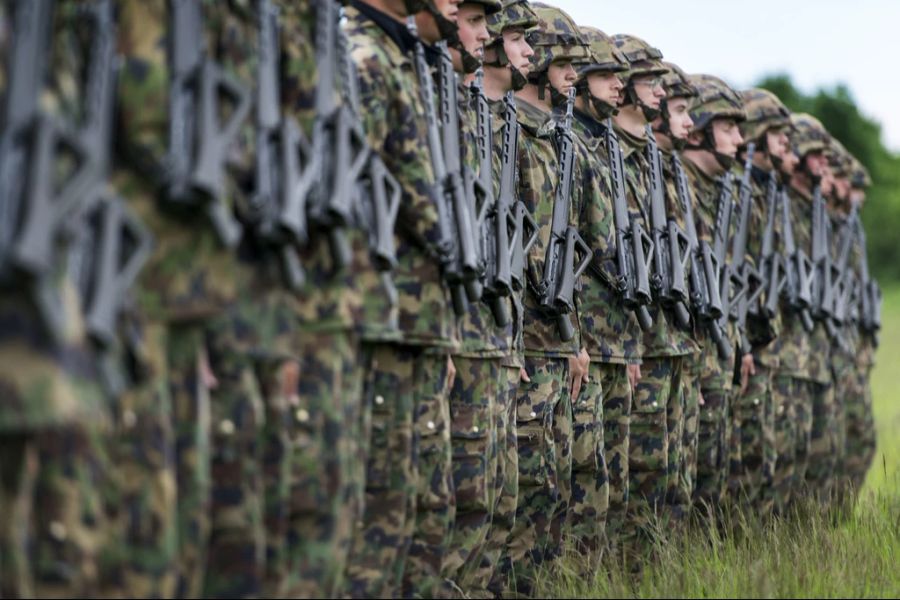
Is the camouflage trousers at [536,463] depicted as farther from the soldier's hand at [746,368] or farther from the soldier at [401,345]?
the soldier's hand at [746,368]

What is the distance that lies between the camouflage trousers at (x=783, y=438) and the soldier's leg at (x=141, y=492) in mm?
7241

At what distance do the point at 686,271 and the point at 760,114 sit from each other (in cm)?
270

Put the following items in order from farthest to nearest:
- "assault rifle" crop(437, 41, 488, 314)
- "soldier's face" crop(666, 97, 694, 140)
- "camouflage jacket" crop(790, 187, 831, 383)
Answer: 1. "camouflage jacket" crop(790, 187, 831, 383)
2. "soldier's face" crop(666, 97, 694, 140)
3. "assault rifle" crop(437, 41, 488, 314)

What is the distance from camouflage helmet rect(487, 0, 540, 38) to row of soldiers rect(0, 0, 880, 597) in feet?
0.06

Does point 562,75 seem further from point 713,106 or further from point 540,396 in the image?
point 713,106

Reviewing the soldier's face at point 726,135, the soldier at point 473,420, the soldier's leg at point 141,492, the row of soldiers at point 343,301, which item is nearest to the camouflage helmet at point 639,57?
the row of soldiers at point 343,301

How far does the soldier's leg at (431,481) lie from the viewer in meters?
6.12

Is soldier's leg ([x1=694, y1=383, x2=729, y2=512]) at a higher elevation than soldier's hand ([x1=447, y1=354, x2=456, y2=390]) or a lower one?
lower

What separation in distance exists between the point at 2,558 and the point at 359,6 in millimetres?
2729

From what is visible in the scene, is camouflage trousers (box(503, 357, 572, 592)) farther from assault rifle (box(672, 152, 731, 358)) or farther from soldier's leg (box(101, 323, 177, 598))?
soldier's leg (box(101, 323, 177, 598))

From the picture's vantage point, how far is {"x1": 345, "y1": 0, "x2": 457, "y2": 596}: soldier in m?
5.83

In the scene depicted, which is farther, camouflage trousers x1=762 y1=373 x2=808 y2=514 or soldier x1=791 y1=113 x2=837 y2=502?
soldier x1=791 y1=113 x2=837 y2=502

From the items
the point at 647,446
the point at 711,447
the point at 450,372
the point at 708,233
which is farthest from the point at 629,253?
the point at 450,372

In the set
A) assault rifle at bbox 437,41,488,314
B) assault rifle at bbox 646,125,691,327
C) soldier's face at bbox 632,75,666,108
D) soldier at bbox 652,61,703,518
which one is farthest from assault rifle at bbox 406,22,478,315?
soldier's face at bbox 632,75,666,108
